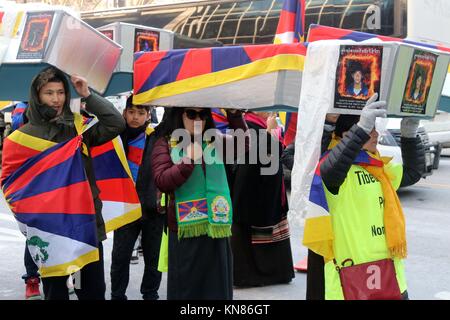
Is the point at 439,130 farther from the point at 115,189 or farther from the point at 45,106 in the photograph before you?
the point at 45,106

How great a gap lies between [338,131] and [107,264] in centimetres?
353

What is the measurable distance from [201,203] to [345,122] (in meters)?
0.93

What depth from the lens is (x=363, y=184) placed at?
331 cm

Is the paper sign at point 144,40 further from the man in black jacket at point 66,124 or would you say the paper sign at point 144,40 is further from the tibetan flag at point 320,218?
the tibetan flag at point 320,218

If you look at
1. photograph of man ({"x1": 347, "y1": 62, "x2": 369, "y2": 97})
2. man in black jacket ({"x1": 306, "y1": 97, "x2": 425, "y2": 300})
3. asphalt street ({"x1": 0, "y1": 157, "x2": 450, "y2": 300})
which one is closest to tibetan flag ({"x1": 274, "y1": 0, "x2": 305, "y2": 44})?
asphalt street ({"x1": 0, "y1": 157, "x2": 450, "y2": 300})

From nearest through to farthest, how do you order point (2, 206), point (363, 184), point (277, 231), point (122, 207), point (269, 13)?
point (363, 184) → point (122, 207) → point (277, 231) → point (2, 206) → point (269, 13)

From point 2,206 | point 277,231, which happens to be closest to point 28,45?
point 277,231

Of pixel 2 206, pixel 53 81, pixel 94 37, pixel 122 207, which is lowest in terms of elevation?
pixel 2 206

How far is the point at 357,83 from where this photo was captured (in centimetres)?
292

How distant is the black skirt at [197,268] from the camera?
3707 millimetres

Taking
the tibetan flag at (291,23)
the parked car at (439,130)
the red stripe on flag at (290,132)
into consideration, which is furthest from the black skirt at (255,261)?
the parked car at (439,130)

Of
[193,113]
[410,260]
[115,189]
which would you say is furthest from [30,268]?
[410,260]

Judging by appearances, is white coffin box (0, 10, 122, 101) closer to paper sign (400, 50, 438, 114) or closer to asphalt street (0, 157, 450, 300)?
asphalt street (0, 157, 450, 300)

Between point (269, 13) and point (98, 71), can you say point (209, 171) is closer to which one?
point (98, 71)
